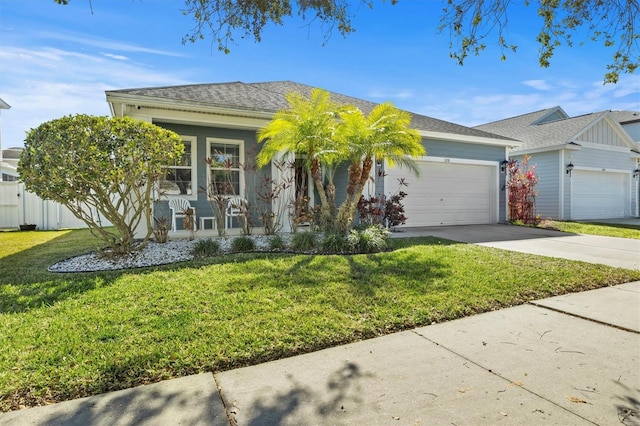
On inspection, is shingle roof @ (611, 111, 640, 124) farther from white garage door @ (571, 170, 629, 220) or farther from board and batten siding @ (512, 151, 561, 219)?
board and batten siding @ (512, 151, 561, 219)

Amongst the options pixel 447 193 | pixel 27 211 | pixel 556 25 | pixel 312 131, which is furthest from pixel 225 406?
pixel 27 211

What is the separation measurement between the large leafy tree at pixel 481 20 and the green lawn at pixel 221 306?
3.15m

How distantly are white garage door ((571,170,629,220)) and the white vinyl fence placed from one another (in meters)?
20.1

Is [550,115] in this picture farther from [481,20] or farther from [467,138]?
[481,20]

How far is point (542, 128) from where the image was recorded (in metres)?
17.6

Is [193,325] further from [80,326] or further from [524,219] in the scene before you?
[524,219]

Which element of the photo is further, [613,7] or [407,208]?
[407,208]

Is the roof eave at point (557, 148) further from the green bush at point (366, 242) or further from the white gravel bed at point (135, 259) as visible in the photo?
the white gravel bed at point (135, 259)

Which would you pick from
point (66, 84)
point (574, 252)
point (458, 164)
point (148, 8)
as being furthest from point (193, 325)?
point (458, 164)

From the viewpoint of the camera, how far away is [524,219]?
13.4 m

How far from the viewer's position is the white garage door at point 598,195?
15797 millimetres

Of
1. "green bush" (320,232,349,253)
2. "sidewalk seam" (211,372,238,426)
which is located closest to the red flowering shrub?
"green bush" (320,232,349,253)

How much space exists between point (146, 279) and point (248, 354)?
8.60 ft

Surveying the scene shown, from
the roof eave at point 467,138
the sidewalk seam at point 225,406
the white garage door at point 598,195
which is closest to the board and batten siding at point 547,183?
the white garage door at point 598,195
